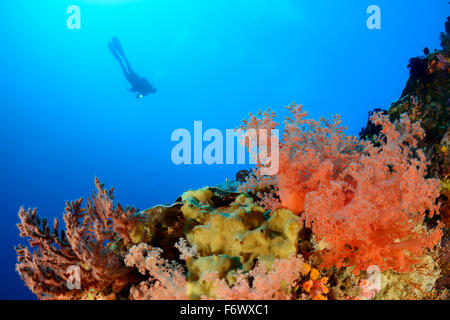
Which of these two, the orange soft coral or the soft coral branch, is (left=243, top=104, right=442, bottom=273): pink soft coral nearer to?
the orange soft coral

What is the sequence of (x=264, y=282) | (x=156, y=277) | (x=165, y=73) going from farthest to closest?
1. (x=165, y=73)
2. (x=156, y=277)
3. (x=264, y=282)

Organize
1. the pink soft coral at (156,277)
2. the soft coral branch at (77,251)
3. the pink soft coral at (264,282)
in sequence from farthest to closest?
the soft coral branch at (77,251)
the pink soft coral at (156,277)
the pink soft coral at (264,282)

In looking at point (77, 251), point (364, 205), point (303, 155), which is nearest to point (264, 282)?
point (364, 205)

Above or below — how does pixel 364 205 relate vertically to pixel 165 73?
below

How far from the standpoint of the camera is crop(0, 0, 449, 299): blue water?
10388cm

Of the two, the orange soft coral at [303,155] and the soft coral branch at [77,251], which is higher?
the orange soft coral at [303,155]

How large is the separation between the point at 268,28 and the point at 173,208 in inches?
5257

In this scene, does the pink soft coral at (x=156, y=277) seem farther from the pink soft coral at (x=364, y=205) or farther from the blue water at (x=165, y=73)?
the blue water at (x=165, y=73)

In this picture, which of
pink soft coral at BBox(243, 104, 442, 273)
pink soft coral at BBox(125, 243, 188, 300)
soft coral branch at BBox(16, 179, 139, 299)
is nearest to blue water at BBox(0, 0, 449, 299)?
soft coral branch at BBox(16, 179, 139, 299)

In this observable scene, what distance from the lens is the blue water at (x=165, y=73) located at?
103875mm

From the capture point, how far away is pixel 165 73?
12450 cm

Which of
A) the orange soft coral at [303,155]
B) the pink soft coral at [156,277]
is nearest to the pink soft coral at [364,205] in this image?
the orange soft coral at [303,155]

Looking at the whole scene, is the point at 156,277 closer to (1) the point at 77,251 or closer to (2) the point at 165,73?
(1) the point at 77,251

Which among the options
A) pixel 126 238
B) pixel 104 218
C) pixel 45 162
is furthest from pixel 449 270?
pixel 45 162
